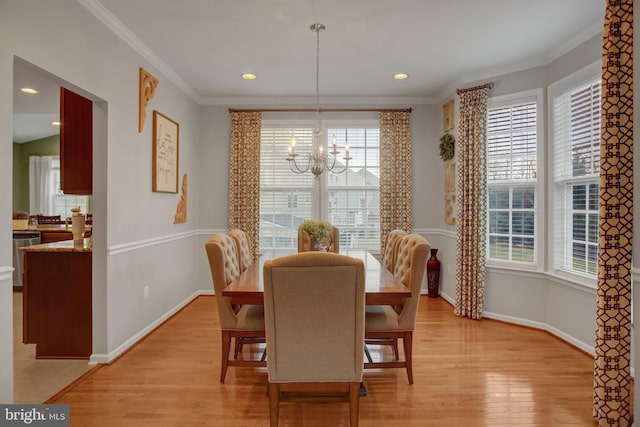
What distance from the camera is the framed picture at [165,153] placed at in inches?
149

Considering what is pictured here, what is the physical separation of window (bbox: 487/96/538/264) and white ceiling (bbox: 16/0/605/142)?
50 cm

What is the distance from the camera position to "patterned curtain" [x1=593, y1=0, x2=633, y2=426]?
211 cm

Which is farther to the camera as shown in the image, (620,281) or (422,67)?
(422,67)

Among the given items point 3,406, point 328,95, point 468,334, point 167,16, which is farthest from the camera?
point 328,95

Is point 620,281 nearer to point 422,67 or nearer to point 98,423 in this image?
point 422,67

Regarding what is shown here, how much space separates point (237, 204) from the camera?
5141mm

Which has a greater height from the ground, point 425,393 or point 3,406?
point 3,406

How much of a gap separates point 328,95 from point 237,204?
A: 6.40 ft

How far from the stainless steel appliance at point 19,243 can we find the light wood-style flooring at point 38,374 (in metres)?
2.83

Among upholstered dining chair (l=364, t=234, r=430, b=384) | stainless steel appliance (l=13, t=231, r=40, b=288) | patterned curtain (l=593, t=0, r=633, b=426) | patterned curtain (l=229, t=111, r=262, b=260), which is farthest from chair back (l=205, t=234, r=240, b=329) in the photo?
stainless steel appliance (l=13, t=231, r=40, b=288)

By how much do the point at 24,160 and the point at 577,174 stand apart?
10196 millimetres

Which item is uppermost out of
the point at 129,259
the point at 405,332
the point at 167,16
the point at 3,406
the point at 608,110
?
the point at 167,16

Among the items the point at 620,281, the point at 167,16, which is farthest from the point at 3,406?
the point at 620,281

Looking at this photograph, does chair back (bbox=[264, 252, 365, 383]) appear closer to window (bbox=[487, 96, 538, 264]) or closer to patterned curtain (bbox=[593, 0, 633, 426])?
patterned curtain (bbox=[593, 0, 633, 426])
